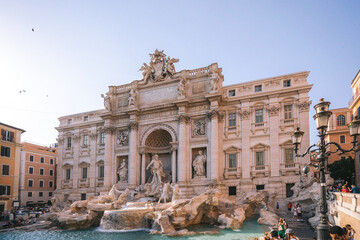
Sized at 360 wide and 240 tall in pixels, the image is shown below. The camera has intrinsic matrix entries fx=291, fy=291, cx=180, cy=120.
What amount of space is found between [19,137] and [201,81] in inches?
867

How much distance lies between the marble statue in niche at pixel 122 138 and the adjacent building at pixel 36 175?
15379mm

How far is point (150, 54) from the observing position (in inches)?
1160

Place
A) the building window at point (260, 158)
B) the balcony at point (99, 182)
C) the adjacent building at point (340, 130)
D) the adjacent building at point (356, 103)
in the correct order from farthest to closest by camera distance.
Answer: the adjacent building at point (340, 130) < the balcony at point (99, 182) < the adjacent building at point (356, 103) < the building window at point (260, 158)

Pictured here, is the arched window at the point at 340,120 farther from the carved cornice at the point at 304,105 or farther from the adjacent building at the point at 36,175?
the adjacent building at the point at 36,175

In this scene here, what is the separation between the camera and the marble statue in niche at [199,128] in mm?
26094

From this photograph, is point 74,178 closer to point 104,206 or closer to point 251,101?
point 104,206

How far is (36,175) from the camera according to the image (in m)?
39.6

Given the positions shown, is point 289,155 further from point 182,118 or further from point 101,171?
point 101,171

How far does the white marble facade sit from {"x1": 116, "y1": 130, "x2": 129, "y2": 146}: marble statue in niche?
10cm

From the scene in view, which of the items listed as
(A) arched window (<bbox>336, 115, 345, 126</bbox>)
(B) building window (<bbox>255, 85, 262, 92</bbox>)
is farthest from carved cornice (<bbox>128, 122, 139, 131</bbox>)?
(A) arched window (<bbox>336, 115, 345, 126</bbox>)

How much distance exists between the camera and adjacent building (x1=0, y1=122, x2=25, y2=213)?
30.5m

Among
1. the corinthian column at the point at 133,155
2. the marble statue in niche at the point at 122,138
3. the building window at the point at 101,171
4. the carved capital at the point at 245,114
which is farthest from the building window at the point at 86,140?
the carved capital at the point at 245,114

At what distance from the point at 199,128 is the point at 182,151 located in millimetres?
2625

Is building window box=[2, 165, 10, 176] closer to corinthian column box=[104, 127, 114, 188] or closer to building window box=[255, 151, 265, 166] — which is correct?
corinthian column box=[104, 127, 114, 188]
